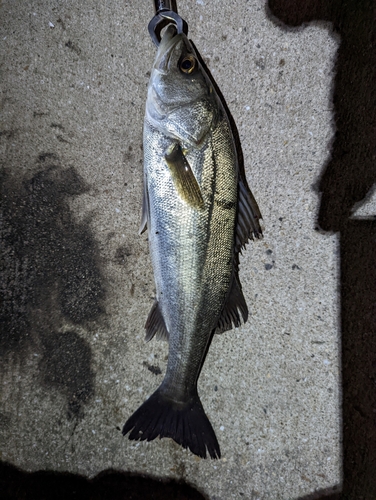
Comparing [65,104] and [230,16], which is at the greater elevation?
[230,16]

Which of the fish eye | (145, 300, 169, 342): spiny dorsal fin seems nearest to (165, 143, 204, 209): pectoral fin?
the fish eye

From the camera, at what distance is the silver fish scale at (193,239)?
6.02 feet

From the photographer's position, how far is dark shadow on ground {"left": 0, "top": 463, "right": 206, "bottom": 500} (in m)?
2.24

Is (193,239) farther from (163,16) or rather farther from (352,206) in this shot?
(163,16)

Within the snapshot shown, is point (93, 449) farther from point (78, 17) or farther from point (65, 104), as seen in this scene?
point (78, 17)

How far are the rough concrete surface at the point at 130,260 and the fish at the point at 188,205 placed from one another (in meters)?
0.41

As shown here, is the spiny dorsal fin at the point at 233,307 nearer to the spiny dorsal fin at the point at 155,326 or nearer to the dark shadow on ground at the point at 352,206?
the spiny dorsal fin at the point at 155,326

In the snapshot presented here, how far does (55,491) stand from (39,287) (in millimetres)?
1527

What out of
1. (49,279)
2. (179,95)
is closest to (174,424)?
(49,279)

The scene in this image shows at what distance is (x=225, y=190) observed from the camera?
1.87 meters

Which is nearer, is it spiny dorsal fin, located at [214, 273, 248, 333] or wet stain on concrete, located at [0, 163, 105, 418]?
spiny dorsal fin, located at [214, 273, 248, 333]

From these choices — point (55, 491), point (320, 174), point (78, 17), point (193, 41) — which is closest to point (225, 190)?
point (320, 174)

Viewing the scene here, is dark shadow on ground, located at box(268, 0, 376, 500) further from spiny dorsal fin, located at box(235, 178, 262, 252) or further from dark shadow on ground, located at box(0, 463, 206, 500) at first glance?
dark shadow on ground, located at box(0, 463, 206, 500)

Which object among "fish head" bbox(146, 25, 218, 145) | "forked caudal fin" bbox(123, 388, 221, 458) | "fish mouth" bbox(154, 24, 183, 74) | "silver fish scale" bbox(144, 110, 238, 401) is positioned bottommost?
"forked caudal fin" bbox(123, 388, 221, 458)
